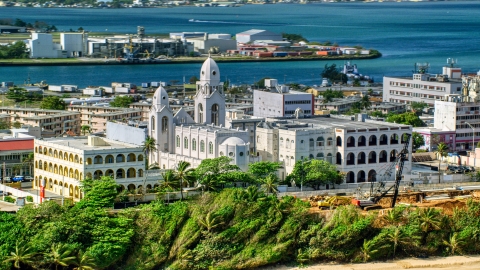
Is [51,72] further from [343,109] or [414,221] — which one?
[414,221]

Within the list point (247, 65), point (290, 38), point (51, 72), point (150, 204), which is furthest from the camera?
point (290, 38)

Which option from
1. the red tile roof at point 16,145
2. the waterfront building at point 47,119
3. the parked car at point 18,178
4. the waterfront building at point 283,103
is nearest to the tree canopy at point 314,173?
the parked car at point 18,178

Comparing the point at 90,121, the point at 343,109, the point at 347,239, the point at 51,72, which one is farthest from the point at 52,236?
the point at 51,72

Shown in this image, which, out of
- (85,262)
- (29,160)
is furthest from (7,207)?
(29,160)

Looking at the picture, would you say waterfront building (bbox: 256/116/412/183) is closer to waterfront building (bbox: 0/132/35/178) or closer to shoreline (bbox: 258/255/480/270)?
waterfront building (bbox: 0/132/35/178)

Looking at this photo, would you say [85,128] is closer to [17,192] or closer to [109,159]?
[17,192]

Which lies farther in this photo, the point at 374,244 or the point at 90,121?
the point at 90,121
